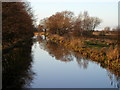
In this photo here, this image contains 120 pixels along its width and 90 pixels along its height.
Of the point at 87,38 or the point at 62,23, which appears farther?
the point at 62,23

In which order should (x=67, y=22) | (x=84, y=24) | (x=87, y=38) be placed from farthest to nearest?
(x=67, y=22)
(x=84, y=24)
(x=87, y=38)

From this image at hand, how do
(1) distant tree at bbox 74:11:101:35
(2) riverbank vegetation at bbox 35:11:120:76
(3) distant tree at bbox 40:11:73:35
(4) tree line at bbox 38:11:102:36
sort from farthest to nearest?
1. (3) distant tree at bbox 40:11:73:35
2. (4) tree line at bbox 38:11:102:36
3. (1) distant tree at bbox 74:11:101:35
4. (2) riverbank vegetation at bbox 35:11:120:76

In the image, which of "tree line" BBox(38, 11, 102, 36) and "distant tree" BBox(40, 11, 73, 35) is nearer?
"tree line" BBox(38, 11, 102, 36)

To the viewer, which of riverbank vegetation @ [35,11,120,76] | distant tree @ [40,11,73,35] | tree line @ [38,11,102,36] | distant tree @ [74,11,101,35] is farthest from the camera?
distant tree @ [40,11,73,35]

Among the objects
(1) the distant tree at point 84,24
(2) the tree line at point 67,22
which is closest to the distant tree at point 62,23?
(2) the tree line at point 67,22

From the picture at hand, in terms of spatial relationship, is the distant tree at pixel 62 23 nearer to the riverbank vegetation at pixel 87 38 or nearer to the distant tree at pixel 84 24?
the riverbank vegetation at pixel 87 38

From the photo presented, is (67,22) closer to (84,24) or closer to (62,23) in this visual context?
(62,23)

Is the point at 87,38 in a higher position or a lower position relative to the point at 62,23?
lower

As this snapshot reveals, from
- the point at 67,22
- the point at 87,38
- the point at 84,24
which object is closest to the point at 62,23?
the point at 67,22

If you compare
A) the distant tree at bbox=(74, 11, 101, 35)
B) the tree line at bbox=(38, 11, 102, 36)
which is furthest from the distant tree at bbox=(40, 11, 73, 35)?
the distant tree at bbox=(74, 11, 101, 35)

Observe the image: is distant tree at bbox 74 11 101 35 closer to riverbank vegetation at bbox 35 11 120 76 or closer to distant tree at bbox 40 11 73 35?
riverbank vegetation at bbox 35 11 120 76

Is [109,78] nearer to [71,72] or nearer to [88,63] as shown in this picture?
[71,72]

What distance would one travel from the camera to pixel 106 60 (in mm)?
17781

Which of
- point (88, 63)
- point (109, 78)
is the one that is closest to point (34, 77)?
point (109, 78)
